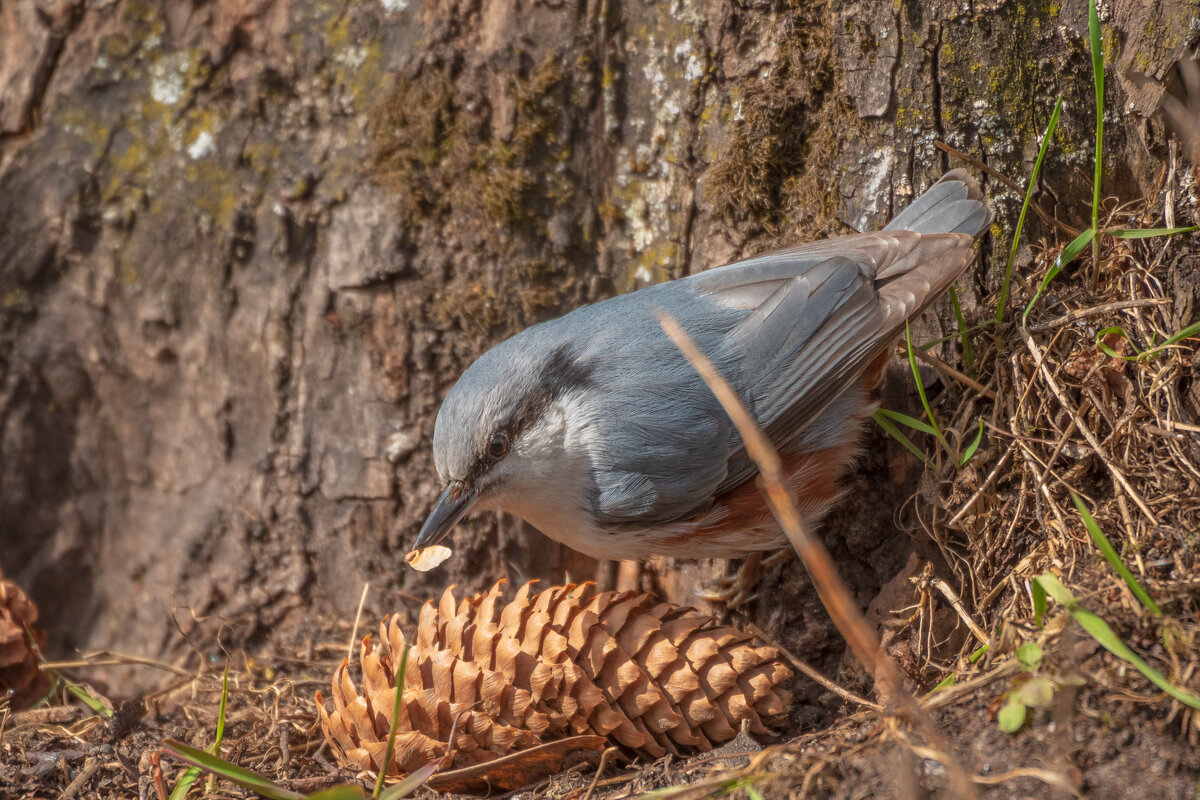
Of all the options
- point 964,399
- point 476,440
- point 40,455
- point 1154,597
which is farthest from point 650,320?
point 40,455

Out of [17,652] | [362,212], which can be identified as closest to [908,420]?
[362,212]

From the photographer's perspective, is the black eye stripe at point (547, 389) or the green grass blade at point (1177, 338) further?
the black eye stripe at point (547, 389)


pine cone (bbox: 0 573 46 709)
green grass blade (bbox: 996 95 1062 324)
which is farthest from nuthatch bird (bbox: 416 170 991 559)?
pine cone (bbox: 0 573 46 709)

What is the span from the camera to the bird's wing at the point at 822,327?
2592 mm

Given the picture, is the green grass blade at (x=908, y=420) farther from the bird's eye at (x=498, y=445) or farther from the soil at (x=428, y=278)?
the bird's eye at (x=498, y=445)

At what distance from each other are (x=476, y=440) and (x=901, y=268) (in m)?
1.28

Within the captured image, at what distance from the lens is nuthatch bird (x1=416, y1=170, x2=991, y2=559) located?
104 inches

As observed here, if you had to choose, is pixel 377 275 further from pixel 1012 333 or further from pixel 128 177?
pixel 1012 333

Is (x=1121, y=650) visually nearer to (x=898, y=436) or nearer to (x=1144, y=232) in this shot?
(x=898, y=436)

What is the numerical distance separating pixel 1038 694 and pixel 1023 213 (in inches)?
52.7

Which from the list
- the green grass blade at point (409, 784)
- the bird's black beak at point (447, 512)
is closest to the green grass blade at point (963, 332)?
the bird's black beak at point (447, 512)

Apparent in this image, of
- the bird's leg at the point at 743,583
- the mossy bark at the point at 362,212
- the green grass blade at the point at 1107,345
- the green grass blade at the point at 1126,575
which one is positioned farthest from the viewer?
the bird's leg at the point at 743,583

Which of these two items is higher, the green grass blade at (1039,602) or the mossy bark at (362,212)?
the mossy bark at (362,212)

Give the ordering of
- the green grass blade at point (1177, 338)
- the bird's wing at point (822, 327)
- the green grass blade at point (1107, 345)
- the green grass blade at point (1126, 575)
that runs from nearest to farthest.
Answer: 1. the green grass blade at point (1126, 575)
2. the green grass blade at point (1177, 338)
3. the green grass blade at point (1107, 345)
4. the bird's wing at point (822, 327)
